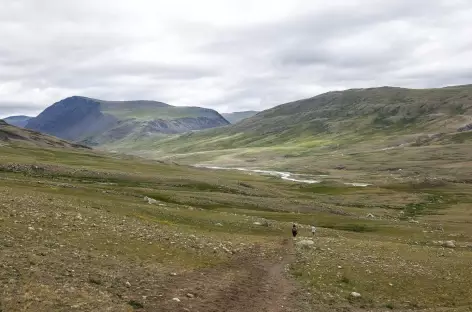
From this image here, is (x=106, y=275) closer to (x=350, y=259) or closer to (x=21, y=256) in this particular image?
(x=21, y=256)

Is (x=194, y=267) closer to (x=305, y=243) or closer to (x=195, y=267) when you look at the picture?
(x=195, y=267)

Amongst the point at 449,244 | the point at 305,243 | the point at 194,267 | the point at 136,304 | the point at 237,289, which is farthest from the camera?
the point at 449,244

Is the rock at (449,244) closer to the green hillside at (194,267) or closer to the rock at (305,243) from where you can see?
the green hillside at (194,267)

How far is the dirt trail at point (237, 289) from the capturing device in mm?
23453

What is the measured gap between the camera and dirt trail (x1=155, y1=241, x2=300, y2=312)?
23.5m

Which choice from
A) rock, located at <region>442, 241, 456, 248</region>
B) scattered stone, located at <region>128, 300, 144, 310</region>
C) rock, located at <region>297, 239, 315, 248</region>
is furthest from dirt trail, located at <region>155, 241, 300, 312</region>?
rock, located at <region>442, 241, 456, 248</region>

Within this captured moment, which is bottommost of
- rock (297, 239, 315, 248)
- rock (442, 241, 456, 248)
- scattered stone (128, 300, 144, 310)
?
rock (442, 241, 456, 248)

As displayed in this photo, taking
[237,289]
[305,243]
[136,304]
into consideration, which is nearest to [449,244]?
[305,243]

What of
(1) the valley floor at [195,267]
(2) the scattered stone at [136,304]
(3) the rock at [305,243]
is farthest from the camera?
(3) the rock at [305,243]

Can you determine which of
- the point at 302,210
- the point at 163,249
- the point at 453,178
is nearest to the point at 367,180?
the point at 453,178

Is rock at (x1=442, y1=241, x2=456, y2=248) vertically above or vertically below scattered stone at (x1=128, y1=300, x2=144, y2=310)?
below

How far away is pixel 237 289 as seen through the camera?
26703 mm

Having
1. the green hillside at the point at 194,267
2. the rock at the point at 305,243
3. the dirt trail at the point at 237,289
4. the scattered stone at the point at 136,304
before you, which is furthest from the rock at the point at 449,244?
the scattered stone at the point at 136,304

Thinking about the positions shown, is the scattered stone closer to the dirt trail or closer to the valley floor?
the valley floor
